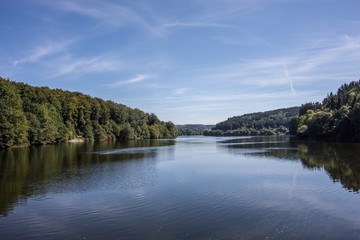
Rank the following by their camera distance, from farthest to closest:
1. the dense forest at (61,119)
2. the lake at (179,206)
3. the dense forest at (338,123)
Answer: the dense forest at (338,123) → the dense forest at (61,119) → the lake at (179,206)

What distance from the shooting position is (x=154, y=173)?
86.2 feet

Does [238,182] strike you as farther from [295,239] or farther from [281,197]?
[295,239]

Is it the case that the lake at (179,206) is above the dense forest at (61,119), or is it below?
below

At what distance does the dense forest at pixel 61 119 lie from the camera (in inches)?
2228

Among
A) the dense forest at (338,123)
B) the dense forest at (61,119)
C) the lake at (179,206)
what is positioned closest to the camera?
the lake at (179,206)

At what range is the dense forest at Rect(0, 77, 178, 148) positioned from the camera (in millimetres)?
56591

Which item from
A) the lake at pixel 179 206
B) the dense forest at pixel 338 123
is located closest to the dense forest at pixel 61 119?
the lake at pixel 179 206

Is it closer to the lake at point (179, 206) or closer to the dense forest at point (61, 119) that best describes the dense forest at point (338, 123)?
the lake at point (179, 206)

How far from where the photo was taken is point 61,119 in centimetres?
9569

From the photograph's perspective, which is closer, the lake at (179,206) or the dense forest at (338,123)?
the lake at (179,206)

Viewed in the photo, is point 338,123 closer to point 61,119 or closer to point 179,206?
point 179,206

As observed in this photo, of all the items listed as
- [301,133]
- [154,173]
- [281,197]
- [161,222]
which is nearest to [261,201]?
[281,197]

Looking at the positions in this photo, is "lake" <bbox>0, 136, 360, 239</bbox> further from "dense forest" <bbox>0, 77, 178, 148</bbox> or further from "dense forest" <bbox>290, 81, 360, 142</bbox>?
"dense forest" <bbox>290, 81, 360, 142</bbox>

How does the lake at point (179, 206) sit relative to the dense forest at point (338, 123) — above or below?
below
